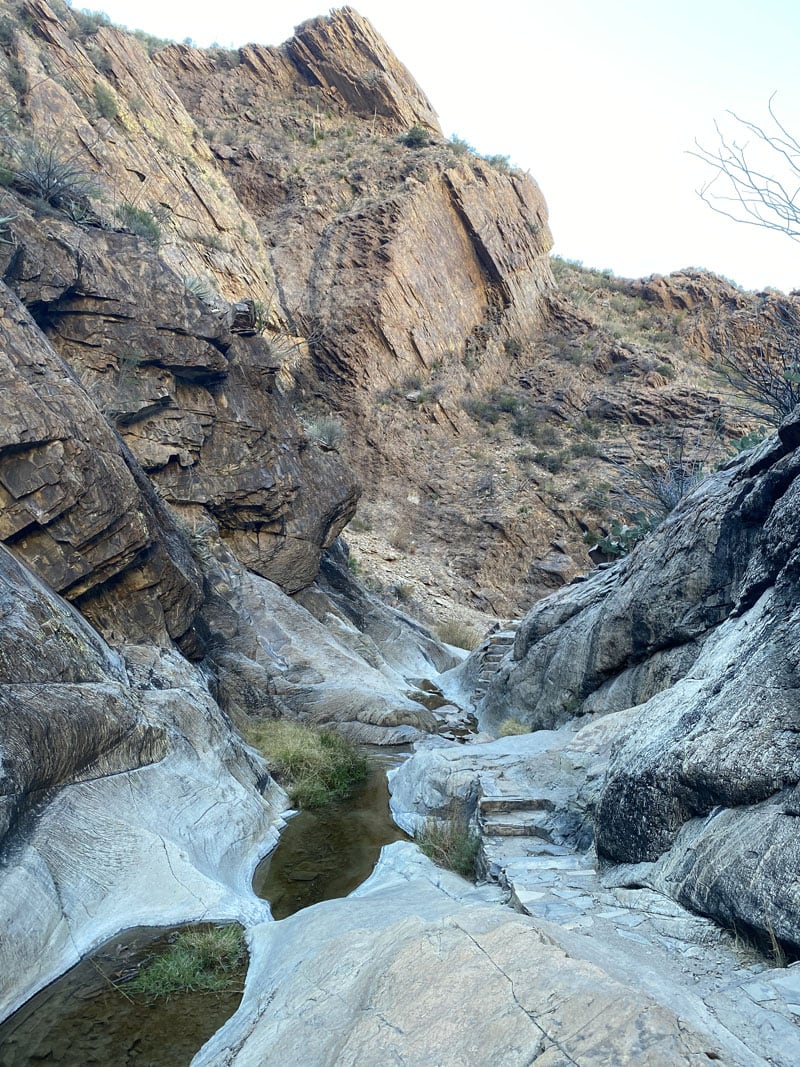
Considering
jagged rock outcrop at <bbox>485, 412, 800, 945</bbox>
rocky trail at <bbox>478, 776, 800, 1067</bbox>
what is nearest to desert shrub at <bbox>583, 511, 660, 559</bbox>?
jagged rock outcrop at <bbox>485, 412, 800, 945</bbox>

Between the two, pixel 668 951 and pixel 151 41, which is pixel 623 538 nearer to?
pixel 668 951

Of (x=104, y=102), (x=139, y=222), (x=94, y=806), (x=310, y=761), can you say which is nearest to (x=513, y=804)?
(x=94, y=806)

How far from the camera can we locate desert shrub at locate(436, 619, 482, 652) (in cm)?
2695

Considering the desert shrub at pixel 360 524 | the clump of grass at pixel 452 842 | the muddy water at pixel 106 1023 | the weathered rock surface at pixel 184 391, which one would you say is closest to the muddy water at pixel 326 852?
the clump of grass at pixel 452 842

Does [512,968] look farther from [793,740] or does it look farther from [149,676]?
[149,676]

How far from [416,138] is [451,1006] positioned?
46.6m

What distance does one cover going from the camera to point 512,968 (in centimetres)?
355

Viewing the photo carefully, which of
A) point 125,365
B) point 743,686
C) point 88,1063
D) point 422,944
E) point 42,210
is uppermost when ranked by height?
point 42,210

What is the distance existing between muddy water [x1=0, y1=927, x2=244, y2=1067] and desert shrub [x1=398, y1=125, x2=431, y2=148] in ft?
148

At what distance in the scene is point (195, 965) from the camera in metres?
5.74

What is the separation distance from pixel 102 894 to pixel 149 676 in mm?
4594

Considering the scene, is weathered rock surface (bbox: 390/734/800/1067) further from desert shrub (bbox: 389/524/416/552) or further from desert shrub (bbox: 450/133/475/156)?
desert shrub (bbox: 450/133/475/156)

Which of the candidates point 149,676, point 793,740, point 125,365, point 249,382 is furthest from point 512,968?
point 249,382

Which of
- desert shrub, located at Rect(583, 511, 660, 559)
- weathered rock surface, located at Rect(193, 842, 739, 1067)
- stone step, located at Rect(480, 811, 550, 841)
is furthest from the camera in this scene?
desert shrub, located at Rect(583, 511, 660, 559)
